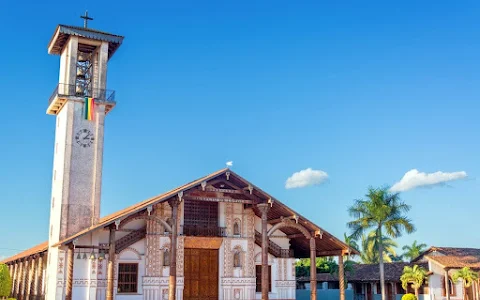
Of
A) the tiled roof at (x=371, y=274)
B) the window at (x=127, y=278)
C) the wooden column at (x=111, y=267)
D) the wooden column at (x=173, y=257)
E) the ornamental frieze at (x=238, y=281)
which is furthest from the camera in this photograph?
the tiled roof at (x=371, y=274)

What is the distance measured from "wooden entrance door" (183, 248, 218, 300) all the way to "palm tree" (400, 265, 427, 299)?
17.2 metres

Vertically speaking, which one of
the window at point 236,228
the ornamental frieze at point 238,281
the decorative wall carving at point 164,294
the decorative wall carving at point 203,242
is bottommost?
the decorative wall carving at point 164,294

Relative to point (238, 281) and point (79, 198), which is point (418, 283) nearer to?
point (238, 281)

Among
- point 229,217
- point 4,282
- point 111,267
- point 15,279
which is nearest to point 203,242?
point 229,217

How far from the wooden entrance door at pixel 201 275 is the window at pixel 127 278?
2.58 meters

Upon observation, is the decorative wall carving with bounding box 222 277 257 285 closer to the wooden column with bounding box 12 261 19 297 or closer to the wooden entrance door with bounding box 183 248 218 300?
the wooden entrance door with bounding box 183 248 218 300

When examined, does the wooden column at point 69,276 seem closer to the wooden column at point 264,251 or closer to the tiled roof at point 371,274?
the wooden column at point 264,251

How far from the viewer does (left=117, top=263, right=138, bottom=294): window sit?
28.1 m

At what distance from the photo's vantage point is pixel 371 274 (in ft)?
156

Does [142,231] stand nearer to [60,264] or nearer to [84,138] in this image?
[60,264]

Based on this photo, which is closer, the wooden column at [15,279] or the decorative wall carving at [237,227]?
the decorative wall carving at [237,227]

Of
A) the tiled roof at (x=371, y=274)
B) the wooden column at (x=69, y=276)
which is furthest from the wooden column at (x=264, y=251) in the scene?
the tiled roof at (x=371, y=274)

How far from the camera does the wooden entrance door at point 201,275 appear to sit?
29.6 metres

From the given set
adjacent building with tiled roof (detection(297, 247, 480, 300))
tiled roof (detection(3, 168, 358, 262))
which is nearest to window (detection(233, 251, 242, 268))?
tiled roof (detection(3, 168, 358, 262))
